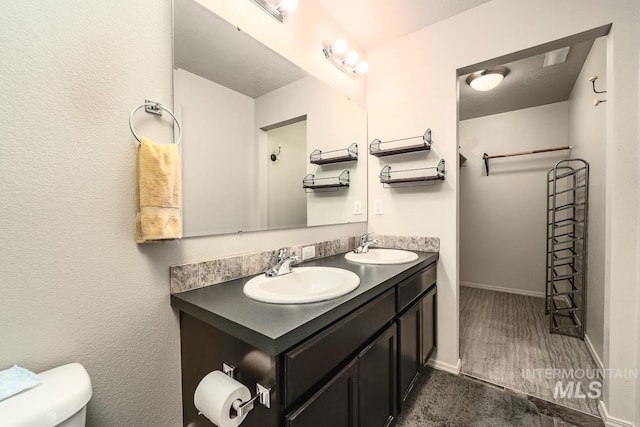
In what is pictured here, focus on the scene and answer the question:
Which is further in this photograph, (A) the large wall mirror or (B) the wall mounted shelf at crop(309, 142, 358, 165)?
(B) the wall mounted shelf at crop(309, 142, 358, 165)

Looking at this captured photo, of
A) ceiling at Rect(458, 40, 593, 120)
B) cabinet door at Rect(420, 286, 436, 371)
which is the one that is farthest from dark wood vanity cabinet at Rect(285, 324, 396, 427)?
ceiling at Rect(458, 40, 593, 120)

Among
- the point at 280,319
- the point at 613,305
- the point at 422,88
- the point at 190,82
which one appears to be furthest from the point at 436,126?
the point at 280,319

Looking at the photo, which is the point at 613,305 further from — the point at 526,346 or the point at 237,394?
the point at 237,394

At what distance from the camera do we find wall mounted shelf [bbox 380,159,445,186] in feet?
5.98

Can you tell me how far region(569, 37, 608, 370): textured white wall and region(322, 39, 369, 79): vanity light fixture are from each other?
179 cm

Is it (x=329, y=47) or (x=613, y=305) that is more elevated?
(x=329, y=47)

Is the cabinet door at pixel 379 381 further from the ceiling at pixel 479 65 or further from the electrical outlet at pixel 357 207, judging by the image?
the ceiling at pixel 479 65

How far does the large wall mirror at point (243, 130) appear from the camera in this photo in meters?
1.07

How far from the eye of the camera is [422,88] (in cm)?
193

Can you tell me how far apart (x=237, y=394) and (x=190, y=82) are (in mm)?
1165

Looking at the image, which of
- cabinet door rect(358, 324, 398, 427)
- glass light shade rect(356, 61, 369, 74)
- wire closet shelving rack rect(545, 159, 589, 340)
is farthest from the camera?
wire closet shelving rack rect(545, 159, 589, 340)

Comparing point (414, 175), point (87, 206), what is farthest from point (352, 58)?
point (87, 206)

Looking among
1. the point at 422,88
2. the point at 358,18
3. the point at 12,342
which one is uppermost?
the point at 358,18

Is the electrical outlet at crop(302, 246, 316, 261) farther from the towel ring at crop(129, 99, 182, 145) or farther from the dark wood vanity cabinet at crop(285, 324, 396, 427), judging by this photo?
the towel ring at crop(129, 99, 182, 145)
